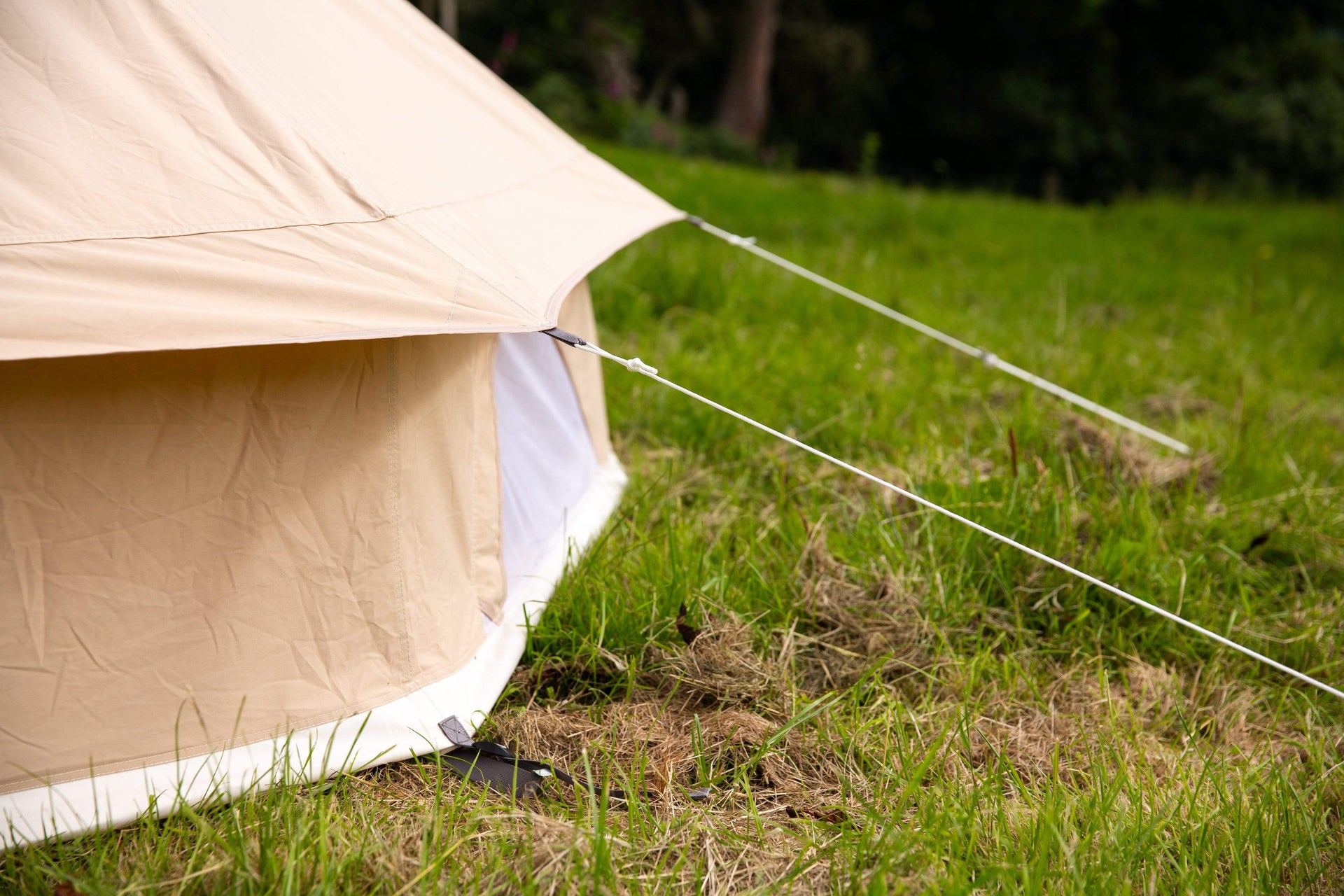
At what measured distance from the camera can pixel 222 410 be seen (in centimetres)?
146

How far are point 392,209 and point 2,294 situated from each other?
566 mm

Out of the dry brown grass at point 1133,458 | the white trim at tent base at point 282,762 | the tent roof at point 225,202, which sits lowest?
the white trim at tent base at point 282,762

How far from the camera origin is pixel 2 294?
4.00 ft

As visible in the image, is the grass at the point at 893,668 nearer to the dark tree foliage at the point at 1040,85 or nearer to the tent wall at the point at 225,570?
the tent wall at the point at 225,570

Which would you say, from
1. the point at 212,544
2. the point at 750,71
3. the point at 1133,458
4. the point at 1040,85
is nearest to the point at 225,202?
the point at 212,544

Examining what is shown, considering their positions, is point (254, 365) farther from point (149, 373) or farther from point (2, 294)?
point (2, 294)

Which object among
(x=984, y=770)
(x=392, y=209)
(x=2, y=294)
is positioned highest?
(x=392, y=209)

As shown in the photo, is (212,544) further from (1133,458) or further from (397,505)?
(1133,458)

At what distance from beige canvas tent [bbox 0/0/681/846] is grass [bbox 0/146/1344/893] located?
0.14 metres

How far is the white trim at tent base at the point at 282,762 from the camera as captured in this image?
4.66ft

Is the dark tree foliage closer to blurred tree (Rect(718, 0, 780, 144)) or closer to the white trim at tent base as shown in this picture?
blurred tree (Rect(718, 0, 780, 144))

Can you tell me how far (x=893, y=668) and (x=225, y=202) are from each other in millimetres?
1544

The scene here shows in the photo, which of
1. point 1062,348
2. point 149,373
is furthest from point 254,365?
point 1062,348

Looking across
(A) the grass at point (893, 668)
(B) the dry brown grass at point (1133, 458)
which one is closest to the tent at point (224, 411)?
(A) the grass at point (893, 668)
